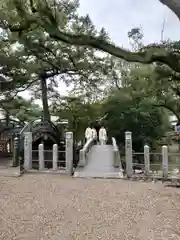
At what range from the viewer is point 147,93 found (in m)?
22.5

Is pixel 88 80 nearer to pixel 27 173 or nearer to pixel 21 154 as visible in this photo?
pixel 21 154

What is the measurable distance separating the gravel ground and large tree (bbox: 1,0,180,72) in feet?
11.1

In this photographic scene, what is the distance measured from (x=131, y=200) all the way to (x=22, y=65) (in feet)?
43.3

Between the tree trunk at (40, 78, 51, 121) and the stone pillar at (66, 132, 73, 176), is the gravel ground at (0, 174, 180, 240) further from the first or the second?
the tree trunk at (40, 78, 51, 121)

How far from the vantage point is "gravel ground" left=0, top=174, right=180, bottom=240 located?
241 inches

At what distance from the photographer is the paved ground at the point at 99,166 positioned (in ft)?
41.5

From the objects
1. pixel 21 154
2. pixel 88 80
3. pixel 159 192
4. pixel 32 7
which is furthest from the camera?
pixel 88 80

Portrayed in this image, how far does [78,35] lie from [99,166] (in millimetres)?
7990

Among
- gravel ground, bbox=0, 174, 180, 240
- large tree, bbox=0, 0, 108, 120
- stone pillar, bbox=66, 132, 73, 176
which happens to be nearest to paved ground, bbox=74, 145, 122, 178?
stone pillar, bbox=66, 132, 73, 176

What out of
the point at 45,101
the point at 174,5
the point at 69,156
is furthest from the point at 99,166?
the point at 45,101

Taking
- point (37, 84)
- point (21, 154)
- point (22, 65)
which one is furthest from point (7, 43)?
point (21, 154)

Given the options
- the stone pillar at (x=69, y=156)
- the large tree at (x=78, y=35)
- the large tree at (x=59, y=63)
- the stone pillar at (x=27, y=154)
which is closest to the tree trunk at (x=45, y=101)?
the large tree at (x=59, y=63)

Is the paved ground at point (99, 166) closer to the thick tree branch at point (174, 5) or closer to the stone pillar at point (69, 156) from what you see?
the stone pillar at point (69, 156)

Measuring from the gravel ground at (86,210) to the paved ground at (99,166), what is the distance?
1376 mm
